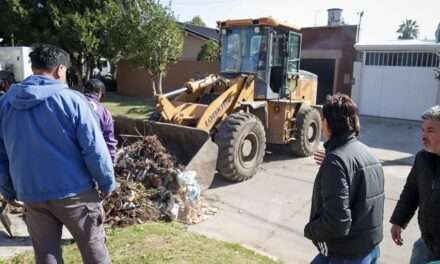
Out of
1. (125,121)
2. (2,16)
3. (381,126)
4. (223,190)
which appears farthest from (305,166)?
(2,16)

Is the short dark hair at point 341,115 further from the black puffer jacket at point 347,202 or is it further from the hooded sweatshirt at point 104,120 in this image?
the hooded sweatshirt at point 104,120

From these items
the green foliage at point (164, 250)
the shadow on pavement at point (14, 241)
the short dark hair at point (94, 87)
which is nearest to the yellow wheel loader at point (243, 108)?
the green foliage at point (164, 250)

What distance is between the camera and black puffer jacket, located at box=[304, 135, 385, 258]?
6.91 feet

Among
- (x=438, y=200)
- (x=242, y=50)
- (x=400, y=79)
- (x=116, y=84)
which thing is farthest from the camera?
(x=116, y=84)

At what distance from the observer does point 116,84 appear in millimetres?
23219

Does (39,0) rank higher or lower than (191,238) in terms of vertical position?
higher

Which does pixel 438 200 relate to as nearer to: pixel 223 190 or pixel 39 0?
pixel 223 190

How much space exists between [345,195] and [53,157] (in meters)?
1.75

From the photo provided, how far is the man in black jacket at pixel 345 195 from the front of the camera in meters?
2.11

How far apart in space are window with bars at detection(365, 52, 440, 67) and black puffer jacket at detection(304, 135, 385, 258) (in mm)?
13388

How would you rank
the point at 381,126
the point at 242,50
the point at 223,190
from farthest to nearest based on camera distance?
the point at 381,126 → the point at 242,50 → the point at 223,190

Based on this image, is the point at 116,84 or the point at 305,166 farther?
the point at 116,84

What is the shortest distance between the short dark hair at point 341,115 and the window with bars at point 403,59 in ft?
43.9

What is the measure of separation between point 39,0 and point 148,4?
5.31m
